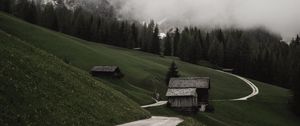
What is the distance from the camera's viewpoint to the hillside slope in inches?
908

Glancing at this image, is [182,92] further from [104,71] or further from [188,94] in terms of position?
[104,71]

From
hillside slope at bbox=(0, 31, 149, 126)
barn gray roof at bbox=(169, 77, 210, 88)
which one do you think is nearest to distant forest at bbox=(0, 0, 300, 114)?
barn gray roof at bbox=(169, 77, 210, 88)

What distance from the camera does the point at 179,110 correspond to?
76062 mm

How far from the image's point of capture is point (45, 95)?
2723 cm

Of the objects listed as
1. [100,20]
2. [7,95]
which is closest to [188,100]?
[7,95]

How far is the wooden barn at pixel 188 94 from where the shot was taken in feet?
250

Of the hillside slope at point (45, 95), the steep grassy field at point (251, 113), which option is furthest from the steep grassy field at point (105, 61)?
the hillside slope at point (45, 95)

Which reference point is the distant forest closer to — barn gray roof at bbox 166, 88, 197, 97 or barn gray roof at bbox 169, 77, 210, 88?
barn gray roof at bbox 169, 77, 210, 88

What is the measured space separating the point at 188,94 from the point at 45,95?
52.1 meters

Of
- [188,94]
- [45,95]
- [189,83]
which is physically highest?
[45,95]

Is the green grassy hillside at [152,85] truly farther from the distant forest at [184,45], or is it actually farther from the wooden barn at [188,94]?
the distant forest at [184,45]

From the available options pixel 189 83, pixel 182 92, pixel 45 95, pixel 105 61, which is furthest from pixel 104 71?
pixel 45 95

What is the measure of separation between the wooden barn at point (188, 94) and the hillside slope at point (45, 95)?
35792 mm

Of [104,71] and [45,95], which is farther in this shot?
[104,71]
